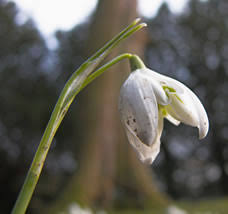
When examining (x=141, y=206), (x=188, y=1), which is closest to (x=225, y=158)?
(x=188, y=1)

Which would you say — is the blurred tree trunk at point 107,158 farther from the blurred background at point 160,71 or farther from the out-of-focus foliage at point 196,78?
the out-of-focus foliage at point 196,78

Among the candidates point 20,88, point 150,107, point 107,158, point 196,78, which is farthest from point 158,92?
point 196,78

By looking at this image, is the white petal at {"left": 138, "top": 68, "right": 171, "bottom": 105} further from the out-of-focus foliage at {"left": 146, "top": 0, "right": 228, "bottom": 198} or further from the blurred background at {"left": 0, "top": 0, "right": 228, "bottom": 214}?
the out-of-focus foliage at {"left": 146, "top": 0, "right": 228, "bottom": 198}

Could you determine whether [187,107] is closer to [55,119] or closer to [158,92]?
[158,92]

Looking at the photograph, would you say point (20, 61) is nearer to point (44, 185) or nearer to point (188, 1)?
point (44, 185)

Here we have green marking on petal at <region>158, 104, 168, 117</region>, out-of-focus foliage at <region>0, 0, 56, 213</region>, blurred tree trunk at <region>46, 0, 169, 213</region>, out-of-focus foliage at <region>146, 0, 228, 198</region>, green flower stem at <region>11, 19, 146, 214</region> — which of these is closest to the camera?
green flower stem at <region>11, 19, 146, 214</region>

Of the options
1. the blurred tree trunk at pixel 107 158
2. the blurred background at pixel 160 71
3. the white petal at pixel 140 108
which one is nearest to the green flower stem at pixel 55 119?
the white petal at pixel 140 108

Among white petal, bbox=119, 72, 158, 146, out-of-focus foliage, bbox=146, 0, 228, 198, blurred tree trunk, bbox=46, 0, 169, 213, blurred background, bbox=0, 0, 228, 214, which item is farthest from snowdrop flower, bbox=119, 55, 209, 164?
out-of-focus foliage, bbox=146, 0, 228, 198
